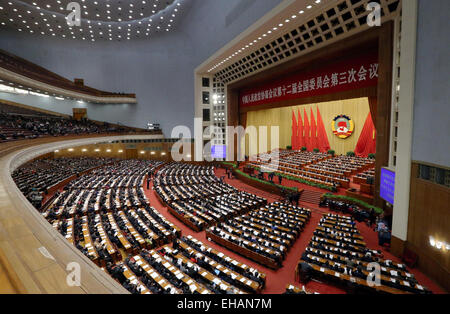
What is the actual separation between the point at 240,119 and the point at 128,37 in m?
18.5

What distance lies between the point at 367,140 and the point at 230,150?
45.6 feet

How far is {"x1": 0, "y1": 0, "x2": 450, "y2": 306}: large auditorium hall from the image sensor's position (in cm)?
582

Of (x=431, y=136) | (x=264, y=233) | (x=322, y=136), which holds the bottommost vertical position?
(x=264, y=233)

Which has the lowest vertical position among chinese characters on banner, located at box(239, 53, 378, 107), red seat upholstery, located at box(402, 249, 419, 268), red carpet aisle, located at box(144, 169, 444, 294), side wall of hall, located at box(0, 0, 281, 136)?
red carpet aisle, located at box(144, 169, 444, 294)

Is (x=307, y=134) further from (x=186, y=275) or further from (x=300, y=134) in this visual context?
(x=186, y=275)

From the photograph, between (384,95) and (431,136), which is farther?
(384,95)

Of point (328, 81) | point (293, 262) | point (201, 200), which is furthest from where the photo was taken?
point (328, 81)

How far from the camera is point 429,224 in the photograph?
655 centimetres

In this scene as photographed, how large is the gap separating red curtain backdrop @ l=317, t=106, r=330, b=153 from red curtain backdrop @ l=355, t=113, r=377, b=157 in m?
3.14

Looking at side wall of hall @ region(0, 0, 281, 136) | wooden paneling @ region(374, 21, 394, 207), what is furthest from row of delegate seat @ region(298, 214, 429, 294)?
side wall of hall @ region(0, 0, 281, 136)

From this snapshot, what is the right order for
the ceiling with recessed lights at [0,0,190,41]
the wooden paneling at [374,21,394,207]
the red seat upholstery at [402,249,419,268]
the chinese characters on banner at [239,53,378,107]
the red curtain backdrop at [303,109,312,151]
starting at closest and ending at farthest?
the red seat upholstery at [402,249,419,268] → the wooden paneling at [374,21,394,207] → the chinese characters on banner at [239,53,378,107] → the ceiling with recessed lights at [0,0,190,41] → the red curtain backdrop at [303,109,312,151]

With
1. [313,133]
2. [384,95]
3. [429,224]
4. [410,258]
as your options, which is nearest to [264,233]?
[410,258]

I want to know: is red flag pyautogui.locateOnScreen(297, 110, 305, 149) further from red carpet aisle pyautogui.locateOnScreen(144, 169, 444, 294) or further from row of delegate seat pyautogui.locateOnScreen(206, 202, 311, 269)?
row of delegate seat pyautogui.locateOnScreen(206, 202, 311, 269)

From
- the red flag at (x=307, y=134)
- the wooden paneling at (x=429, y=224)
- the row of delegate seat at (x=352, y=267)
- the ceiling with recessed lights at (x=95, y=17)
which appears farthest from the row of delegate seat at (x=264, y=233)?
the ceiling with recessed lights at (x=95, y=17)
